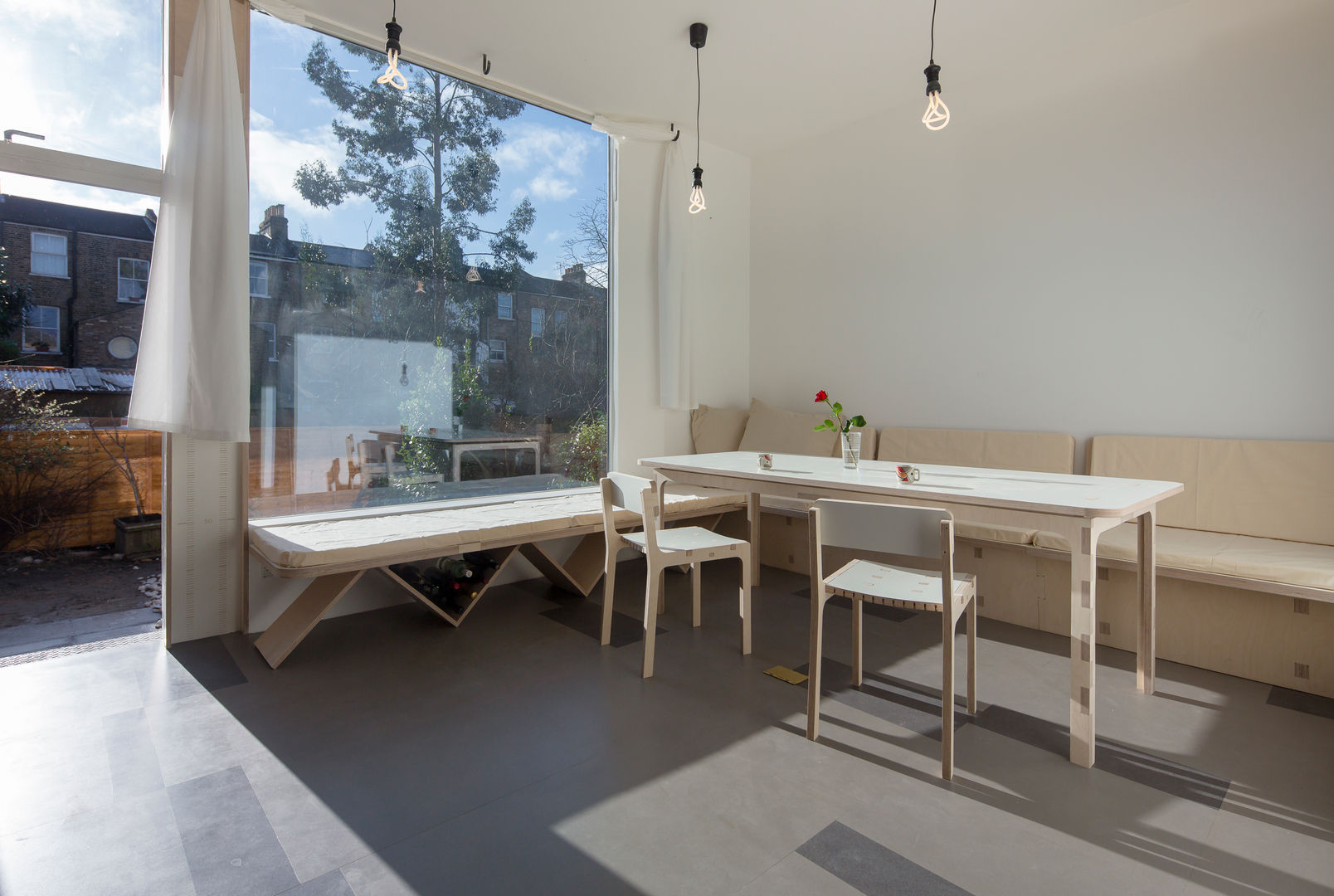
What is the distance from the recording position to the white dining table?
1.95 m

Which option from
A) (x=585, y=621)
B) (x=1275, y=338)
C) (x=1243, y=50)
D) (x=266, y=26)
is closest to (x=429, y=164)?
(x=266, y=26)

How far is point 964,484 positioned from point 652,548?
1.17 meters

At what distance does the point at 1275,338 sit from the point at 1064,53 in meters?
1.75

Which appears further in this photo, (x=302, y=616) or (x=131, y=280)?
(x=131, y=280)

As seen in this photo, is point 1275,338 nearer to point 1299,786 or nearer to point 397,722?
point 1299,786

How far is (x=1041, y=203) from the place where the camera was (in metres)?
3.63

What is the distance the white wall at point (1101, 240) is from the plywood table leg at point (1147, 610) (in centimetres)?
111

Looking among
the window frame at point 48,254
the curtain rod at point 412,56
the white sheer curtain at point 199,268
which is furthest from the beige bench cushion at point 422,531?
the curtain rod at point 412,56

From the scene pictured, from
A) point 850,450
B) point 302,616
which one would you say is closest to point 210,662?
point 302,616

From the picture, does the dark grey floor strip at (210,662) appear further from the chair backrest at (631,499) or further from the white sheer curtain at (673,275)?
the white sheer curtain at (673,275)

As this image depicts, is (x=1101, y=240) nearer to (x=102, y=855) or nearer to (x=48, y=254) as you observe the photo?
(x=102, y=855)

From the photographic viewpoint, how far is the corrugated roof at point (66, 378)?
277 cm

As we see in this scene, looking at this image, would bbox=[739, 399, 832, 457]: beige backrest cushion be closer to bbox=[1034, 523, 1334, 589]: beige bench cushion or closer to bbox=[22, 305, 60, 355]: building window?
bbox=[1034, 523, 1334, 589]: beige bench cushion

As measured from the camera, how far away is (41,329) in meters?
2.79
